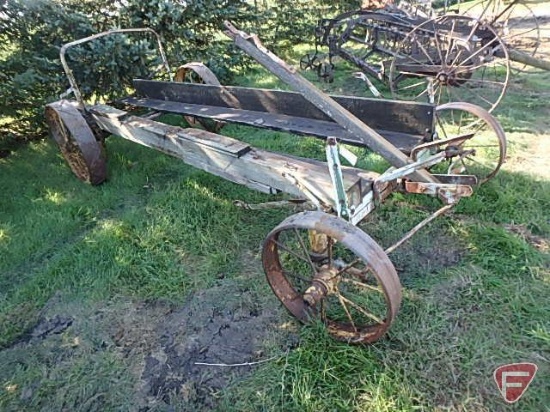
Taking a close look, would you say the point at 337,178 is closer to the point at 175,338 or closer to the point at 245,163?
the point at 245,163

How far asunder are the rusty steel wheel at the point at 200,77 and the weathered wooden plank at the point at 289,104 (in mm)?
428

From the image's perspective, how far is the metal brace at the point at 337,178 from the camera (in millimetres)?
1957

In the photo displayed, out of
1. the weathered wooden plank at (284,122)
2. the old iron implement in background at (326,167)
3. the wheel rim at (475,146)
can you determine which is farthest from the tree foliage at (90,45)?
the wheel rim at (475,146)

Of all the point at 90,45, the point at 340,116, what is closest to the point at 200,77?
the point at 90,45

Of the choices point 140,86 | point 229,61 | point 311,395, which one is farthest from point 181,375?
point 229,61

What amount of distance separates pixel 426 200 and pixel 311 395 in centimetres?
214

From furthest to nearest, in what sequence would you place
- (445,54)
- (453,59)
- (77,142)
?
(445,54), (453,59), (77,142)

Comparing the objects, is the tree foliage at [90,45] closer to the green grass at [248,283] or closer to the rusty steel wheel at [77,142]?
the rusty steel wheel at [77,142]

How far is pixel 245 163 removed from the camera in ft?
9.04

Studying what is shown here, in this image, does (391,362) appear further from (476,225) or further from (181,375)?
(476,225)

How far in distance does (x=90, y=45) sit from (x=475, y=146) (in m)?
4.69

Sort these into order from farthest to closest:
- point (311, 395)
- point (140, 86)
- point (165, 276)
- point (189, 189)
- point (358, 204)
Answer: point (140, 86) → point (189, 189) → point (165, 276) → point (358, 204) → point (311, 395)

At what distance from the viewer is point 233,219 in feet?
11.7

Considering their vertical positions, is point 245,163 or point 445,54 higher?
point 245,163
